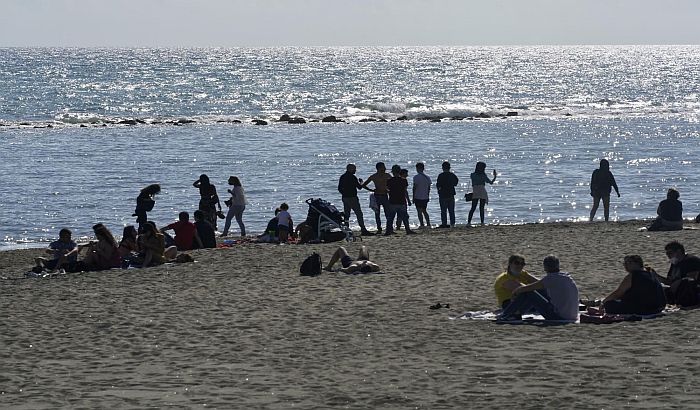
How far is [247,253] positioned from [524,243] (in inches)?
173

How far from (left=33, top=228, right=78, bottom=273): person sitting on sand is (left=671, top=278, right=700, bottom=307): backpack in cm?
847

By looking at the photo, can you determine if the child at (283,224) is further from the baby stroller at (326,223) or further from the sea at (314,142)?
the sea at (314,142)

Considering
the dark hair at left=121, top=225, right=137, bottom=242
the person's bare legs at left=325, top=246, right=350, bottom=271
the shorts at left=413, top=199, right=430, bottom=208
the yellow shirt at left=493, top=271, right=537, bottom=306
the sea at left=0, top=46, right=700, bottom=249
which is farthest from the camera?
the sea at left=0, top=46, right=700, bottom=249

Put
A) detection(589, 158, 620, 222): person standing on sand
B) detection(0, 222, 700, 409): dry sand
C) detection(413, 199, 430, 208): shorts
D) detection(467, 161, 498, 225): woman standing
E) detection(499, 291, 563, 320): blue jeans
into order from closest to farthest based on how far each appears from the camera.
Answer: detection(0, 222, 700, 409): dry sand < detection(499, 291, 563, 320): blue jeans < detection(413, 199, 430, 208): shorts < detection(467, 161, 498, 225): woman standing < detection(589, 158, 620, 222): person standing on sand

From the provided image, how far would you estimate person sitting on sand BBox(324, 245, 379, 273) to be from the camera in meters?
16.0

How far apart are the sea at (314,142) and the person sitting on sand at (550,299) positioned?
12.6 meters

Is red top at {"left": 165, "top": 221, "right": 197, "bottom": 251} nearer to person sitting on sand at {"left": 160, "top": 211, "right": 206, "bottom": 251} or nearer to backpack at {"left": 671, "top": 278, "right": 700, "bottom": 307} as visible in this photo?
person sitting on sand at {"left": 160, "top": 211, "right": 206, "bottom": 251}

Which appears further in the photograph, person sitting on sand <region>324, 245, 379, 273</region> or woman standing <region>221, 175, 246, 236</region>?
→ woman standing <region>221, 175, 246, 236</region>

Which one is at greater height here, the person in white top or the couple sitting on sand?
the person in white top

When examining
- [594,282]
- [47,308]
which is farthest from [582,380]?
[47,308]

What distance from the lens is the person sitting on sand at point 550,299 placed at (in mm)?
12039

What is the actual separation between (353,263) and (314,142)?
3296 centimetres

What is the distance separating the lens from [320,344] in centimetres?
1138

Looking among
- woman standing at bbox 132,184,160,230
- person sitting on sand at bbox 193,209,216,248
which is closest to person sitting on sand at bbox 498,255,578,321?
person sitting on sand at bbox 193,209,216,248
